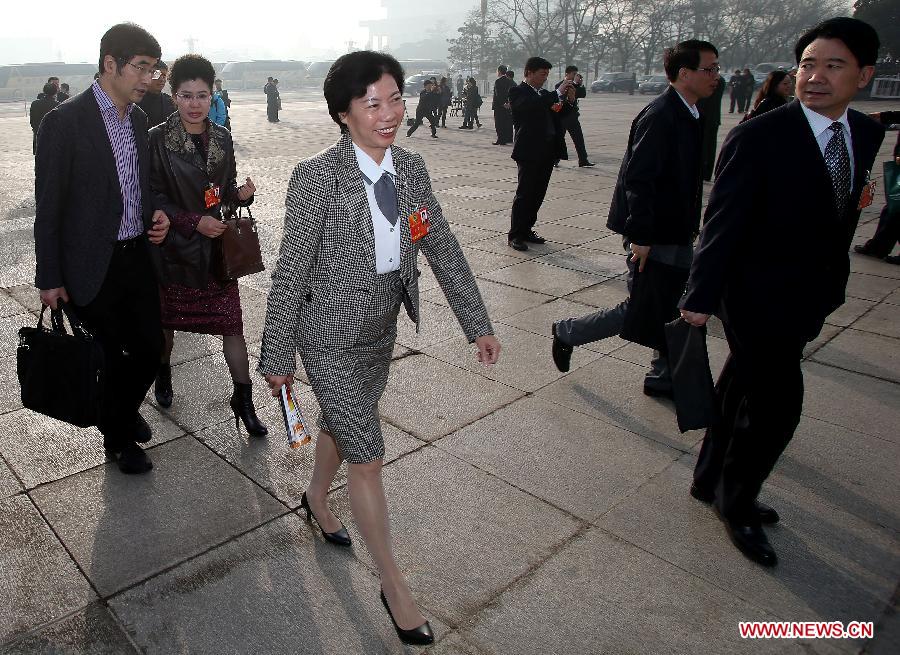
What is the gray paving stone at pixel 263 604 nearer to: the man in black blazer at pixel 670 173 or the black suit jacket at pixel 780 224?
the black suit jacket at pixel 780 224

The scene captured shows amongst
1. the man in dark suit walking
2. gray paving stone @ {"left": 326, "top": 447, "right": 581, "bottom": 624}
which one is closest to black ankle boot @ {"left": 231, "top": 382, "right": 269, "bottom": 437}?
gray paving stone @ {"left": 326, "top": 447, "right": 581, "bottom": 624}

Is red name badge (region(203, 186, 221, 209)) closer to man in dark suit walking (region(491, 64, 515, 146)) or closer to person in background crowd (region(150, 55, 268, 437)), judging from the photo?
person in background crowd (region(150, 55, 268, 437))

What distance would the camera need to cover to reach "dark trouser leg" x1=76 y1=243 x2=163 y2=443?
10.8 ft

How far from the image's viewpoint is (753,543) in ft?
9.57

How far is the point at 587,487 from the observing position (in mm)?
3391

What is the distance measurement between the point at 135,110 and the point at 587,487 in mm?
2734

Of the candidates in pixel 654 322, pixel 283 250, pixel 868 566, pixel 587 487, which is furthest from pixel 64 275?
pixel 868 566

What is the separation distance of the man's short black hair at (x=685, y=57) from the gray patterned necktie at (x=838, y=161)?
4.80 feet

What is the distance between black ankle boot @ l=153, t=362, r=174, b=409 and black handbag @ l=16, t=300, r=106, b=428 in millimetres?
1014

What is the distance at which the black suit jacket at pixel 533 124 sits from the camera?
7637 millimetres

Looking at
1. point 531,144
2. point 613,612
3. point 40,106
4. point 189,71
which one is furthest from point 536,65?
point 40,106

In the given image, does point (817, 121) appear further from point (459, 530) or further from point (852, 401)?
point (852, 401)

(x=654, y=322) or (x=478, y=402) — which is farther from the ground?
(x=654, y=322)

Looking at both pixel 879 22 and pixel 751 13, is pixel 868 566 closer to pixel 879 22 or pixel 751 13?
pixel 879 22
